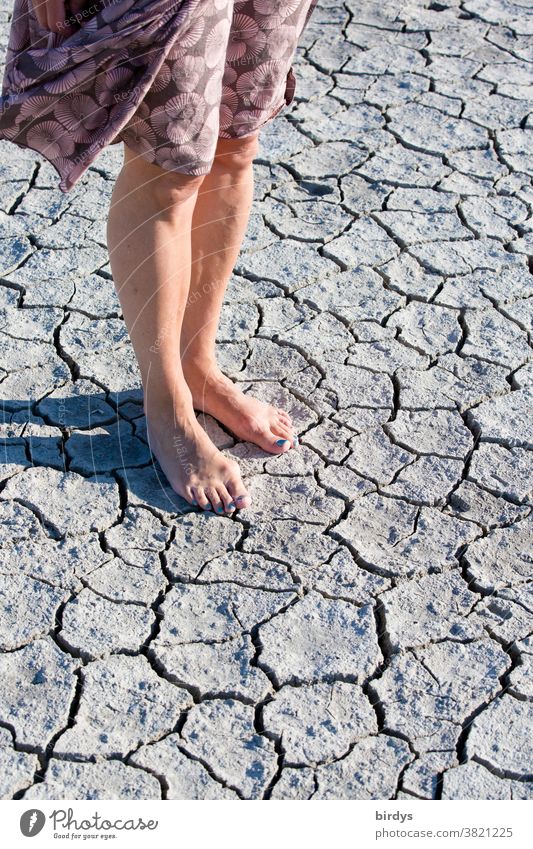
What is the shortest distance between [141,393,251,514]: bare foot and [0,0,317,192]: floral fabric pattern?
0.54 m

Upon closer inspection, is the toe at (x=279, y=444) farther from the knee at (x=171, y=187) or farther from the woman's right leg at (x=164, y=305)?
the knee at (x=171, y=187)

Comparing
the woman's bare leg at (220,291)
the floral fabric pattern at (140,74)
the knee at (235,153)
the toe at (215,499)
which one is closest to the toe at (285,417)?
the woman's bare leg at (220,291)

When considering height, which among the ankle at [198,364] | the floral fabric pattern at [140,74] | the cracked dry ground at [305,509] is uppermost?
the floral fabric pattern at [140,74]

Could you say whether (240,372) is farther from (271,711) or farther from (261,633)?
(271,711)

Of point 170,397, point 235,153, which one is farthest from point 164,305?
point 235,153

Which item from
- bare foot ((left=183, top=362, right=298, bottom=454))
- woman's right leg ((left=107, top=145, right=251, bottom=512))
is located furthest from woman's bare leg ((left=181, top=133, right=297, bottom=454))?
woman's right leg ((left=107, top=145, right=251, bottom=512))

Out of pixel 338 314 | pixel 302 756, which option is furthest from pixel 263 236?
pixel 302 756

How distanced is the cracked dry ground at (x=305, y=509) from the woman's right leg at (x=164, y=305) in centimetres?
8

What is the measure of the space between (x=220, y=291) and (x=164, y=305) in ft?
0.75

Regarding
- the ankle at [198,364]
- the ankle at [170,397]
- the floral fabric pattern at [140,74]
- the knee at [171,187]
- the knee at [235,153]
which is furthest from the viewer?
the ankle at [198,364]

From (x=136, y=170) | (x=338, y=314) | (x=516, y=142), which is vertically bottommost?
(x=338, y=314)

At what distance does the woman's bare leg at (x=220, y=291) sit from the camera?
6.83 ft

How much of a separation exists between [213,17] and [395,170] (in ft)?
5.22

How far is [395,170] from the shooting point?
3.22 meters
